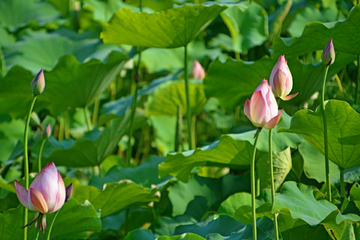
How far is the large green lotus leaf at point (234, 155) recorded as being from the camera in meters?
0.80

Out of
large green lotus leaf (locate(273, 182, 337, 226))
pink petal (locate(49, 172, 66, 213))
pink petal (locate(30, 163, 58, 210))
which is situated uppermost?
pink petal (locate(30, 163, 58, 210))

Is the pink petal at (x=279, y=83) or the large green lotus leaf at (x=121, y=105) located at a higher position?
the pink petal at (x=279, y=83)

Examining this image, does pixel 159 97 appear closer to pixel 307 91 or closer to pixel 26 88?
pixel 26 88

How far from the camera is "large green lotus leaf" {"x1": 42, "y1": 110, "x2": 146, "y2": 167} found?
3.67ft

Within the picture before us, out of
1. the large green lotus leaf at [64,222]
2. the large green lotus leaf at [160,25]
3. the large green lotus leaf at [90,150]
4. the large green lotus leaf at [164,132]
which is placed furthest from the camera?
the large green lotus leaf at [164,132]

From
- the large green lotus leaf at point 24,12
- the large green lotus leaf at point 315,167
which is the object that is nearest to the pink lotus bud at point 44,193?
the large green lotus leaf at point 315,167

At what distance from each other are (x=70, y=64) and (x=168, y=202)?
58 centimetres

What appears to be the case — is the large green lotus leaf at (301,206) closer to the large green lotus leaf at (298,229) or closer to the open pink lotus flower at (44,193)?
the large green lotus leaf at (298,229)

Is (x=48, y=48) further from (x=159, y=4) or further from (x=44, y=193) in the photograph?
(x=44, y=193)

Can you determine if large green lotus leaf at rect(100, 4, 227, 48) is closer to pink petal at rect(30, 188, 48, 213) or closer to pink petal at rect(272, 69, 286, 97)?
pink petal at rect(272, 69, 286, 97)

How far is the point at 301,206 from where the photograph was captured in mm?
677

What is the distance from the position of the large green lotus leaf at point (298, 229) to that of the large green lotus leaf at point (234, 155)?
0.51ft

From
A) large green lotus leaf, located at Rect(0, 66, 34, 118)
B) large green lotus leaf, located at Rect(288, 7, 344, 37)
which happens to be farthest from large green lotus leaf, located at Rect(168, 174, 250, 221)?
large green lotus leaf, located at Rect(288, 7, 344, 37)

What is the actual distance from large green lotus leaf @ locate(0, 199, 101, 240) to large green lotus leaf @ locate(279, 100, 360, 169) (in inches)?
17.4
